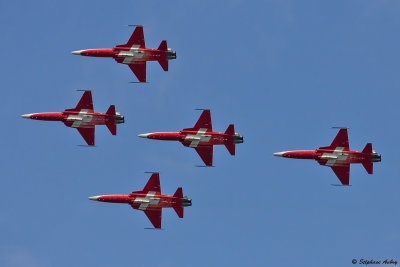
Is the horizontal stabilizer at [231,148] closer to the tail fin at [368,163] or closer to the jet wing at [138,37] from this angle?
the tail fin at [368,163]

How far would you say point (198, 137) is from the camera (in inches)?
4641

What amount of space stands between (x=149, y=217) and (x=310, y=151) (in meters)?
22.2

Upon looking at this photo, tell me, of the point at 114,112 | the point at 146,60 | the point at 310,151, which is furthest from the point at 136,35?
the point at 310,151

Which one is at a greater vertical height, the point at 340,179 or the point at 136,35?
the point at 136,35

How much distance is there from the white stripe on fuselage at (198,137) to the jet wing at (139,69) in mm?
9950

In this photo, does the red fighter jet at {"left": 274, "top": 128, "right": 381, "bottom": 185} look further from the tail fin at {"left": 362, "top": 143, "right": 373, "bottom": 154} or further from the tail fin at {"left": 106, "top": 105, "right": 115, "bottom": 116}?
the tail fin at {"left": 106, "top": 105, "right": 115, "bottom": 116}

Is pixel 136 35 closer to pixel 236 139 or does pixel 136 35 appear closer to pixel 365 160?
pixel 236 139

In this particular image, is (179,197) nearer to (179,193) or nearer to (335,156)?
(179,193)

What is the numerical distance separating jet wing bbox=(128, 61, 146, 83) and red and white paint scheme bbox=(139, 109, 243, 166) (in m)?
7.57

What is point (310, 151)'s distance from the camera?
117 m

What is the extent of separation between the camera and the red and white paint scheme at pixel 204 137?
115756mm

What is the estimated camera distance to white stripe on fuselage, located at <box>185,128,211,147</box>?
4633 inches

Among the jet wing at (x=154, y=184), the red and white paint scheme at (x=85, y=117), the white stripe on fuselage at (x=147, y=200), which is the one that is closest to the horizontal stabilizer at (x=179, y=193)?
the jet wing at (x=154, y=184)

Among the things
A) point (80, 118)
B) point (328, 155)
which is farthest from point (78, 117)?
point (328, 155)
